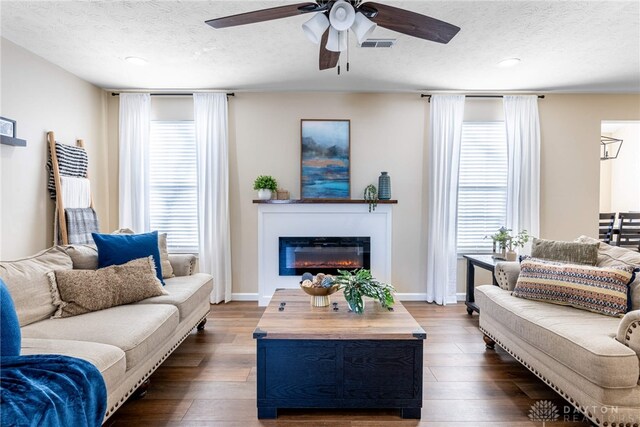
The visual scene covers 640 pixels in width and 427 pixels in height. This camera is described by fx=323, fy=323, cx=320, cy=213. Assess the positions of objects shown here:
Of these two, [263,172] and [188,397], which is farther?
[263,172]

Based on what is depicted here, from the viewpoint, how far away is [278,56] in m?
3.11

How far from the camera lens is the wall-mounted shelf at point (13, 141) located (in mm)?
2675

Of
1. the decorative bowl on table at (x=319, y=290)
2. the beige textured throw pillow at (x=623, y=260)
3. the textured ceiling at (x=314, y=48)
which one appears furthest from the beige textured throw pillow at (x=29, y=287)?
the beige textured throw pillow at (x=623, y=260)

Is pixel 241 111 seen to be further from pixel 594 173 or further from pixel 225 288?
pixel 594 173

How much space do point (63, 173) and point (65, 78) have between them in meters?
1.03

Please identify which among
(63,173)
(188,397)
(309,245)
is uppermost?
(63,173)

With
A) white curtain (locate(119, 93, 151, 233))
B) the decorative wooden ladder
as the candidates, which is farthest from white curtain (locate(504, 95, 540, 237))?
the decorative wooden ladder

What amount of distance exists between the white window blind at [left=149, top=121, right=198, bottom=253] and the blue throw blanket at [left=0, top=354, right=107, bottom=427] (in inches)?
108

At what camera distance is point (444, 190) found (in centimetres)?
407

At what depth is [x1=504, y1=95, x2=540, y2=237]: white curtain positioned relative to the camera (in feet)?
13.3

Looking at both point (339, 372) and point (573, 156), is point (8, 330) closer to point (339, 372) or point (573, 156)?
point (339, 372)

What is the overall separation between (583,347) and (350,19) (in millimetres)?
2158

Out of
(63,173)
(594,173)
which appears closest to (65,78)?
(63,173)

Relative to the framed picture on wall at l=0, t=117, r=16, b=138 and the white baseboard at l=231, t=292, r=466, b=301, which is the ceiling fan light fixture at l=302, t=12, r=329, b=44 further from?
the white baseboard at l=231, t=292, r=466, b=301
